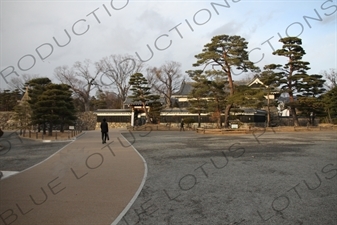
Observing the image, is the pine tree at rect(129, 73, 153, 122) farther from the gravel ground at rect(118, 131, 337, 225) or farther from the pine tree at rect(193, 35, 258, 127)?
the gravel ground at rect(118, 131, 337, 225)

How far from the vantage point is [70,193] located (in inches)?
207

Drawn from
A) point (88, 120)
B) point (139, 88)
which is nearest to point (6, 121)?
point (88, 120)

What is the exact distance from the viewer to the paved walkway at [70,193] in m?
4.09

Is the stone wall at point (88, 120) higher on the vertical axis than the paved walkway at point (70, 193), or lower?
higher

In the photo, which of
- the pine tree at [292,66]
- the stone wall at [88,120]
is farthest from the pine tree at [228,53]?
the stone wall at [88,120]

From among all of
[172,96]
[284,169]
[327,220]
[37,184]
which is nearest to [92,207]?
[37,184]

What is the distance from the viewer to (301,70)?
2670cm

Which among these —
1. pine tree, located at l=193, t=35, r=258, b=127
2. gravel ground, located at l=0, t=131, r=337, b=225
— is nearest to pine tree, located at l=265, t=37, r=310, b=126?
pine tree, located at l=193, t=35, r=258, b=127

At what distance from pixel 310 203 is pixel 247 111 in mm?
29371

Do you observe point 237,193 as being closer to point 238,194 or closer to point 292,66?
point 238,194

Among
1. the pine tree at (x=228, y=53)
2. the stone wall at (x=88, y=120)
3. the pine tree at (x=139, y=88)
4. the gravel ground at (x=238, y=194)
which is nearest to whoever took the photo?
the gravel ground at (x=238, y=194)

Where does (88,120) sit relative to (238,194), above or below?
above

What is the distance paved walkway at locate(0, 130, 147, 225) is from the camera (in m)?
4.09

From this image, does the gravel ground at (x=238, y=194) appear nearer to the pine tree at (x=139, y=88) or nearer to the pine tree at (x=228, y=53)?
the pine tree at (x=228, y=53)
